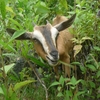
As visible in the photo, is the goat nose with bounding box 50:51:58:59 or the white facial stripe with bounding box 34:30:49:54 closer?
the goat nose with bounding box 50:51:58:59

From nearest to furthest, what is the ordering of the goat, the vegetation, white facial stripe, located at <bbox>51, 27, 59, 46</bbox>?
the vegetation, the goat, white facial stripe, located at <bbox>51, 27, 59, 46</bbox>

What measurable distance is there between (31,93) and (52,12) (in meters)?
1.22

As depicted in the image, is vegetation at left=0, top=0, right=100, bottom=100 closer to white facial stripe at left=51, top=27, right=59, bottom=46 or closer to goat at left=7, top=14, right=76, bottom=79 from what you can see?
goat at left=7, top=14, right=76, bottom=79

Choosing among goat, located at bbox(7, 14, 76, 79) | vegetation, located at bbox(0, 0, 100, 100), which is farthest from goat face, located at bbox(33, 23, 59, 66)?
vegetation, located at bbox(0, 0, 100, 100)

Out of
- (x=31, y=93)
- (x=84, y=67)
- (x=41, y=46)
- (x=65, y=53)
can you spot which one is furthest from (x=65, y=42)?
(x=31, y=93)

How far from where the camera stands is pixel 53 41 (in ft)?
11.5

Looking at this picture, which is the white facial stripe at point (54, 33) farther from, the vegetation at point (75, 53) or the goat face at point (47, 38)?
the vegetation at point (75, 53)

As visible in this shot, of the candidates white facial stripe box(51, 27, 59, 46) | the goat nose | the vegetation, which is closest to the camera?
the vegetation

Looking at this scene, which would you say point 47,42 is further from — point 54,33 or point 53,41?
point 54,33

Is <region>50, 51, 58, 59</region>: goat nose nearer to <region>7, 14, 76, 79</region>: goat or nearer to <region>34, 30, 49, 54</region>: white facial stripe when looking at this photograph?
<region>7, 14, 76, 79</region>: goat

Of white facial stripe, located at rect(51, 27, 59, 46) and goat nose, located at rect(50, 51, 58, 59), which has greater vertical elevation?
white facial stripe, located at rect(51, 27, 59, 46)

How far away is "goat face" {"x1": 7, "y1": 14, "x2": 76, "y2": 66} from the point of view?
3.38 meters

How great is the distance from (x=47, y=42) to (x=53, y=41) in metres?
0.08

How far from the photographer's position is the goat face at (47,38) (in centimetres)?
338
